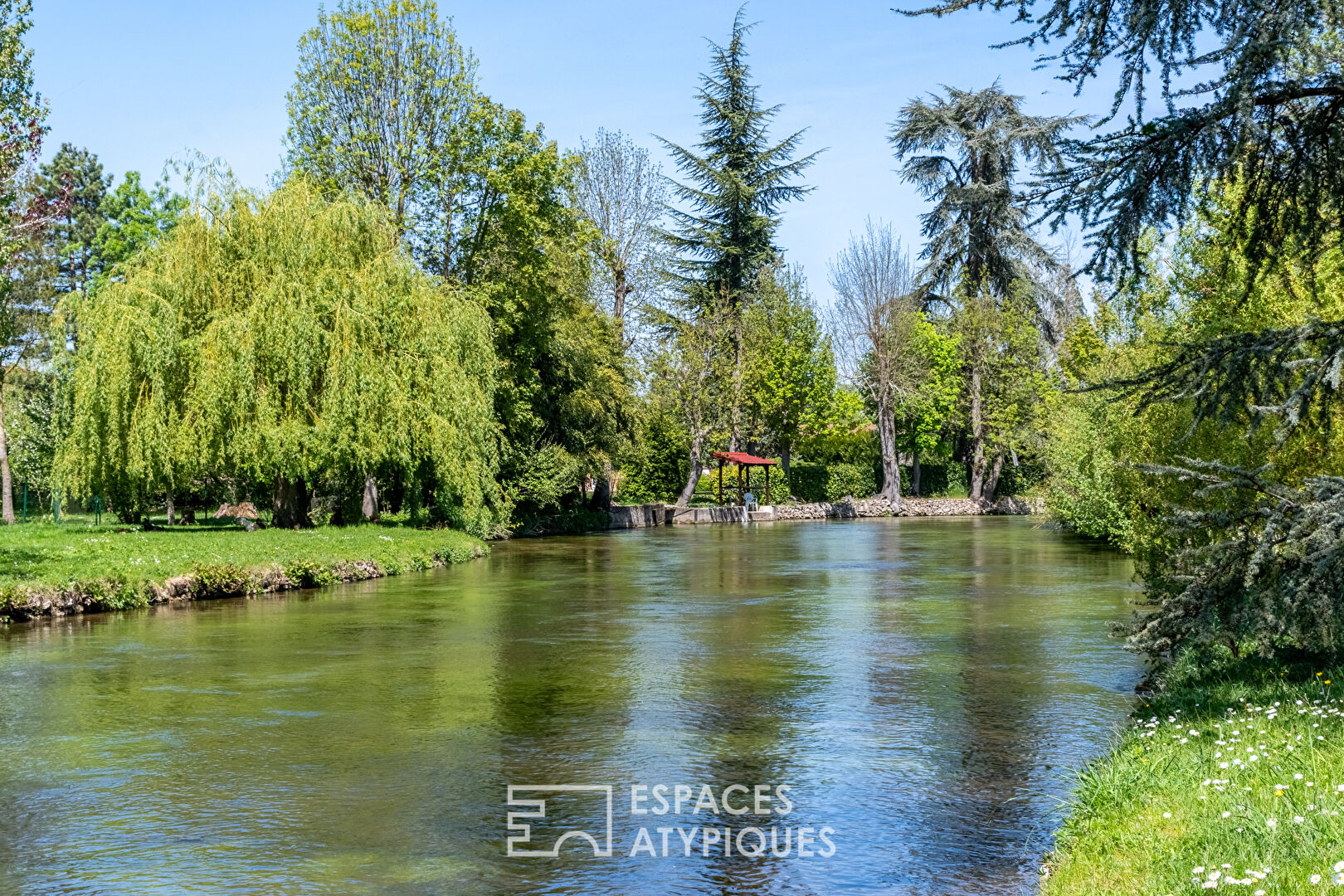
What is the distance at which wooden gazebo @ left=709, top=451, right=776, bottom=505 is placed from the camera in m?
52.4

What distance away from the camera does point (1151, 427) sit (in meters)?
13.4

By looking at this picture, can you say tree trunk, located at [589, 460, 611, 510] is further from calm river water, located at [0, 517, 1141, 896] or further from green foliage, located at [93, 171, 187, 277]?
calm river water, located at [0, 517, 1141, 896]

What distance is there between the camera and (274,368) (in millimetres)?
26000

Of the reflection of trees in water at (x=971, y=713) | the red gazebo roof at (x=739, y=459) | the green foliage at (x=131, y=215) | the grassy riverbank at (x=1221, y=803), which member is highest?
the green foliage at (x=131, y=215)

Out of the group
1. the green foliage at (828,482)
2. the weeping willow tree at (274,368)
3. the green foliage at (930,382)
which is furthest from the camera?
the green foliage at (828,482)

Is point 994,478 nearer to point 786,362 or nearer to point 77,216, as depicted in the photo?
point 786,362

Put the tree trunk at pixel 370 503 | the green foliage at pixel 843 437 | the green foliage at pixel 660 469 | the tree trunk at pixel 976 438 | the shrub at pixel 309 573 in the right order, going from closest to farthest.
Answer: the shrub at pixel 309 573 → the tree trunk at pixel 370 503 → the green foliage at pixel 660 469 → the tree trunk at pixel 976 438 → the green foliage at pixel 843 437

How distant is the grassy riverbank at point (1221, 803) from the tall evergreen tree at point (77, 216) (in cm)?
5848

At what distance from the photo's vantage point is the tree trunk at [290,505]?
98.0 feet

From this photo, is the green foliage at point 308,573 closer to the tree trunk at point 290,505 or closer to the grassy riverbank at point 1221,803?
the tree trunk at point 290,505

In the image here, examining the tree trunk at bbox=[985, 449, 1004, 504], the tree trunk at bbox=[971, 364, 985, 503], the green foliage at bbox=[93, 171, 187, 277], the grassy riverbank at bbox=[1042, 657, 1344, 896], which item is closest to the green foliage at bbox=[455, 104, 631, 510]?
the green foliage at bbox=[93, 171, 187, 277]

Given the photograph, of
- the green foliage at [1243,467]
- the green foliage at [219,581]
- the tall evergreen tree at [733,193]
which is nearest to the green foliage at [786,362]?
the tall evergreen tree at [733,193]

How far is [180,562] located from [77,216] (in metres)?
48.4

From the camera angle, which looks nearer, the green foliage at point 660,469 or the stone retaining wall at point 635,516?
the stone retaining wall at point 635,516
